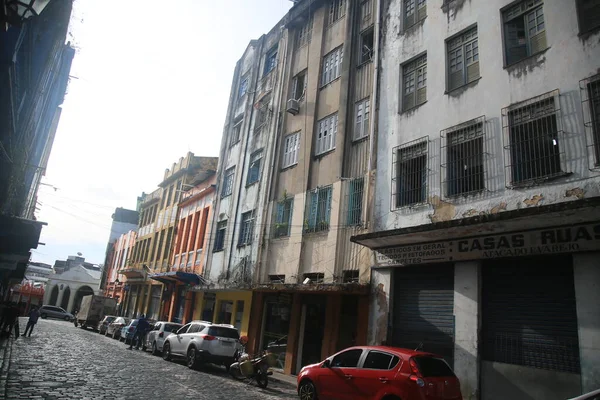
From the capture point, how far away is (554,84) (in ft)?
33.4

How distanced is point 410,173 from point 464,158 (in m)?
→ 1.94

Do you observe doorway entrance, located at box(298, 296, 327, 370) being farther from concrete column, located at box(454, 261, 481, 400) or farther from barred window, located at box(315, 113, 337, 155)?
barred window, located at box(315, 113, 337, 155)

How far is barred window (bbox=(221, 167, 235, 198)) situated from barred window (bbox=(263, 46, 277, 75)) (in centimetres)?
616

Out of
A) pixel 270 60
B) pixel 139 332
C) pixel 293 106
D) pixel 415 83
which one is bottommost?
pixel 139 332

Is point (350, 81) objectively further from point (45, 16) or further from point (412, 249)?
point (45, 16)

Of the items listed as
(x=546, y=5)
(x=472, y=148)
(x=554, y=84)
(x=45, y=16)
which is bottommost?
(x=472, y=148)

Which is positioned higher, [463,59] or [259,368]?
[463,59]

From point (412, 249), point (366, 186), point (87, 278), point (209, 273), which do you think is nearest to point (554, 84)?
point (412, 249)

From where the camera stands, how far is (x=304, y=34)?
21891 mm

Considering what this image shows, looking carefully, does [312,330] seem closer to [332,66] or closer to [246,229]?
[246,229]

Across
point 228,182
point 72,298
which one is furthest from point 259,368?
point 72,298

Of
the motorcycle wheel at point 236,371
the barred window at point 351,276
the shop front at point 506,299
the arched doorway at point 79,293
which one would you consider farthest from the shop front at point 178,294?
the arched doorway at point 79,293

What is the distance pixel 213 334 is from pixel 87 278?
164 ft

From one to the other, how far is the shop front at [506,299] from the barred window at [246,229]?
9.67 metres
